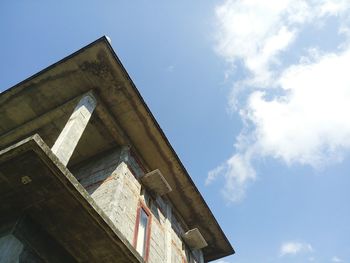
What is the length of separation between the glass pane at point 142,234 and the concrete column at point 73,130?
2.81m

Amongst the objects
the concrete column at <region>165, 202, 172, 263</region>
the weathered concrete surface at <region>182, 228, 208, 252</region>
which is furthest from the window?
the weathered concrete surface at <region>182, 228, 208, 252</region>

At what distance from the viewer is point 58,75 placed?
27.8 feet

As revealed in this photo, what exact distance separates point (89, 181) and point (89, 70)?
9.79ft

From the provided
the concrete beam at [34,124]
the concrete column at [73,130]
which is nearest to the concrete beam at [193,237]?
the concrete column at [73,130]

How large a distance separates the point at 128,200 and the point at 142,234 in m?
0.96

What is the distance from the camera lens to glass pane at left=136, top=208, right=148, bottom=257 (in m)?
7.86

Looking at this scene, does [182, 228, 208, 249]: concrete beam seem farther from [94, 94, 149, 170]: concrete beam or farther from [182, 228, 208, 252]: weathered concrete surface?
[94, 94, 149, 170]: concrete beam

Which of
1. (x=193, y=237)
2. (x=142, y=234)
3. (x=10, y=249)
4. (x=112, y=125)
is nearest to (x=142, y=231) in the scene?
→ (x=142, y=234)

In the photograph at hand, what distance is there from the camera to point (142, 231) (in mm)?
8398

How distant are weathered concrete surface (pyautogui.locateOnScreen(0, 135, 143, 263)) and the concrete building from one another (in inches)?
0.6

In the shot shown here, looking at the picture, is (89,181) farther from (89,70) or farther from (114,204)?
(89,70)

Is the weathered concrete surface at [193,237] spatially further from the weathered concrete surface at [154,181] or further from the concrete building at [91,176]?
the weathered concrete surface at [154,181]

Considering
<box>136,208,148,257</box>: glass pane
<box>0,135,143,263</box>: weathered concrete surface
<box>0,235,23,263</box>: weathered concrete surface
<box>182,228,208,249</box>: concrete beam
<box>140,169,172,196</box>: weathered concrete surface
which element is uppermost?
<box>140,169,172,196</box>: weathered concrete surface

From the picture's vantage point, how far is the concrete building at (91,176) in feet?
15.3
